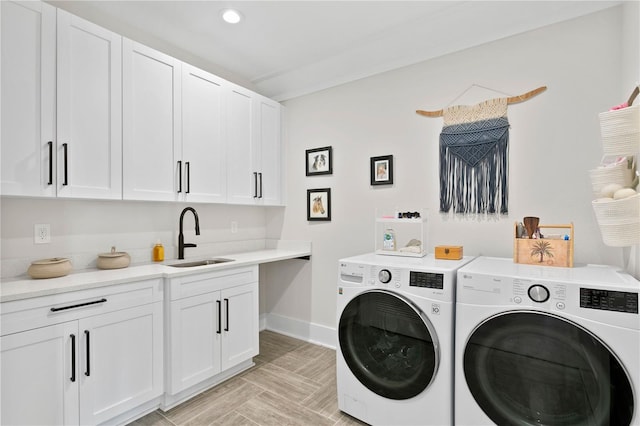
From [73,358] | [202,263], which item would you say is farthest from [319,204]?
[73,358]

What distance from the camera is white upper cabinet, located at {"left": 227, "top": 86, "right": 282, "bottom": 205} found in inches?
113

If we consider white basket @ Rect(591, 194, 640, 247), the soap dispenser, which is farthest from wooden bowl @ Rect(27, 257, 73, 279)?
white basket @ Rect(591, 194, 640, 247)

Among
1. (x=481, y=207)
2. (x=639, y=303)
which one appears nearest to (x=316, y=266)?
(x=481, y=207)

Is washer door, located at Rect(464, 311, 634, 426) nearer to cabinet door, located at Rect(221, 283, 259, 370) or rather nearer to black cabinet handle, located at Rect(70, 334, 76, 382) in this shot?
cabinet door, located at Rect(221, 283, 259, 370)

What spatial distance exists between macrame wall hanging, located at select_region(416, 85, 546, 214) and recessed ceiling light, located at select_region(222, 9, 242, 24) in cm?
159

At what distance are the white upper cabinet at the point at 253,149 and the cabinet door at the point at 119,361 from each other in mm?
1220

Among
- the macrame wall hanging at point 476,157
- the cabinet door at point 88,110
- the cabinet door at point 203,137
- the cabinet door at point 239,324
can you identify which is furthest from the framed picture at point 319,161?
the cabinet door at point 88,110

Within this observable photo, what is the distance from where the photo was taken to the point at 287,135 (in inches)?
135

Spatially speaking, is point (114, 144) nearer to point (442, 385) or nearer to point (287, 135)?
point (287, 135)

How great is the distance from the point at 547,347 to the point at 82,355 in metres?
2.32

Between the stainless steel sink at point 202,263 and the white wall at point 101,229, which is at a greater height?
the white wall at point 101,229

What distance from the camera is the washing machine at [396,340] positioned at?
1.71 meters

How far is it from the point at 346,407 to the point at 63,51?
8.92 feet

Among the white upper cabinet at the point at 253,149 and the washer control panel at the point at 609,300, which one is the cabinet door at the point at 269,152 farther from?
the washer control panel at the point at 609,300
